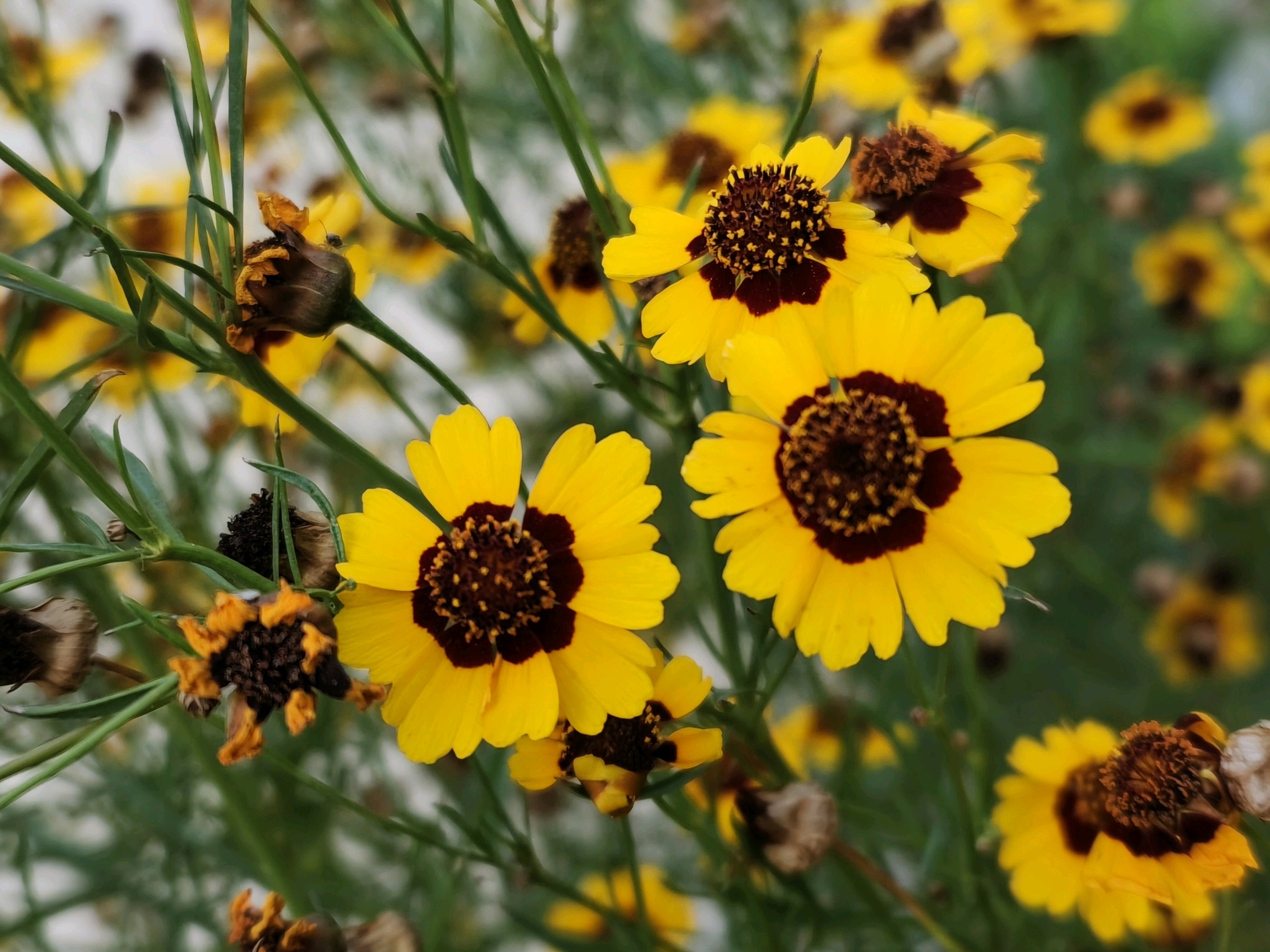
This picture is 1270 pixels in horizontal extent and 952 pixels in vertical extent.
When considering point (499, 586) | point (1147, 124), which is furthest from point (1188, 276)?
point (499, 586)

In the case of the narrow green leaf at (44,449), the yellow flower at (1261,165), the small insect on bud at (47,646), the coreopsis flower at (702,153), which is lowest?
the small insect on bud at (47,646)

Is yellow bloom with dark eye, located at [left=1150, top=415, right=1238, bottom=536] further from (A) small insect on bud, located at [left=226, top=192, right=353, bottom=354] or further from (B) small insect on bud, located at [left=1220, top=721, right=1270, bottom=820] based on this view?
(A) small insect on bud, located at [left=226, top=192, right=353, bottom=354]

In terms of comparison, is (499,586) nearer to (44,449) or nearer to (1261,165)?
(44,449)

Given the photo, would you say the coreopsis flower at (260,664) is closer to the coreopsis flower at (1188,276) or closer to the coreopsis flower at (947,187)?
the coreopsis flower at (947,187)

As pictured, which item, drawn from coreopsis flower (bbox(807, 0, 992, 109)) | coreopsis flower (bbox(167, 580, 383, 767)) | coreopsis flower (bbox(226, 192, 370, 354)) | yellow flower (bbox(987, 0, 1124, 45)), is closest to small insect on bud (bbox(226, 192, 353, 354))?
coreopsis flower (bbox(226, 192, 370, 354))

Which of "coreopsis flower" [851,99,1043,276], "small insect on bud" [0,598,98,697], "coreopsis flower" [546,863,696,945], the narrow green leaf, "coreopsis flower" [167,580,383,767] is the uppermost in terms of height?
"coreopsis flower" [851,99,1043,276]

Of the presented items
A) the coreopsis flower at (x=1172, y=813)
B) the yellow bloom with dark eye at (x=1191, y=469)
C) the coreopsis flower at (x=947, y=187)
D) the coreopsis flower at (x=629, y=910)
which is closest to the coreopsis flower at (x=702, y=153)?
the coreopsis flower at (x=947, y=187)
